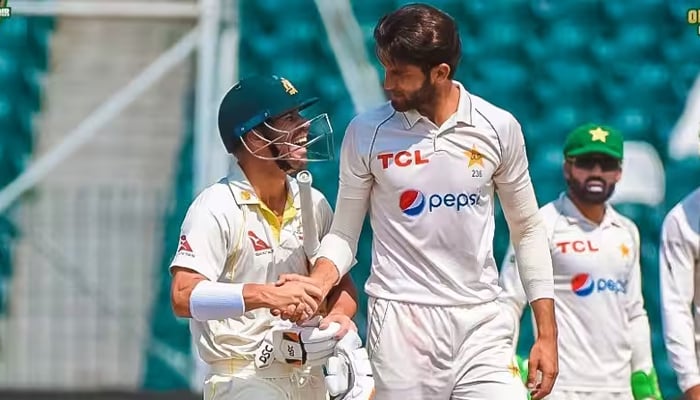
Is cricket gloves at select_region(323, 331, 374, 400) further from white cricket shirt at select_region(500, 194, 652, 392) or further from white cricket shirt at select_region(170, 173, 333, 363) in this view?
white cricket shirt at select_region(500, 194, 652, 392)

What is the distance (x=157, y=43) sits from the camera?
858 cm

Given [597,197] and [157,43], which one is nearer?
[597,197]

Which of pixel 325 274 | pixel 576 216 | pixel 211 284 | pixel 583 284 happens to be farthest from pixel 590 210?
pixel 211 284

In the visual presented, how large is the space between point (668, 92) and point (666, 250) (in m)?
3.54

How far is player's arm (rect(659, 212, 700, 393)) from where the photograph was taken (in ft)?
16.0

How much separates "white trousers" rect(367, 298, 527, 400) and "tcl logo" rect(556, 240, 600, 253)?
161 cm

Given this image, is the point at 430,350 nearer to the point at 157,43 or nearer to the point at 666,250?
the point at 666,250

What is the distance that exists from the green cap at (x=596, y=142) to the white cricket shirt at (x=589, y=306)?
341 millimetres

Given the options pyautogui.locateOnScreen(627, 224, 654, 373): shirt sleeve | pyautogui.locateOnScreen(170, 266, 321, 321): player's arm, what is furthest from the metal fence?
pyautogui.locateOnScreen(170, 266, 321, 321): player's arm

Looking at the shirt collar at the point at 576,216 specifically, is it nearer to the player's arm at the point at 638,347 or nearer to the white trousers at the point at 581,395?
the player's arm at the point at 638,347

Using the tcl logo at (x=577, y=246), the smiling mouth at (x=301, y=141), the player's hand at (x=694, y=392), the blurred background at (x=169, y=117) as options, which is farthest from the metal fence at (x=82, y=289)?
the smiling mouth at (x=301, y=141)

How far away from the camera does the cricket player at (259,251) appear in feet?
13.2

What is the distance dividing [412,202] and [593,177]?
6.26ft

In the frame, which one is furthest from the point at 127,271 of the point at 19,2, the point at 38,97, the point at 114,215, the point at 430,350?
the point at 430,350
